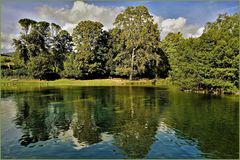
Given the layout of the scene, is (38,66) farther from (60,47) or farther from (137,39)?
(137,39)

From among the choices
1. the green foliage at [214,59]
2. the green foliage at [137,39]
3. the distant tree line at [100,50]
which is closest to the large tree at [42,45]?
the distant tree line at [100,50]

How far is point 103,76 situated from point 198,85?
3567 cm

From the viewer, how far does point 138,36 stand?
69.5m

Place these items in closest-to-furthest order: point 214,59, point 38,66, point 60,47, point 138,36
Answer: point 214,59
point 138,36
point 38,66
point 60,47

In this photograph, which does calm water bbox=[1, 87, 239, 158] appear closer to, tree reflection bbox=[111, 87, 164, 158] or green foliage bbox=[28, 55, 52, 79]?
tree reflection bbox=[111, 87, 164, 158]

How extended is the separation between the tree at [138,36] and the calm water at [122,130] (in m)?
35.9

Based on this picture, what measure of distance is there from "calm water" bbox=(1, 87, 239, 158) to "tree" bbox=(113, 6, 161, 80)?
3586cm

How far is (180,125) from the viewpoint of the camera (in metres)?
23.6

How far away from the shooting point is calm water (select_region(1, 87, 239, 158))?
680 inches

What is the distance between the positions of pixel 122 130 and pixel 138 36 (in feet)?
162

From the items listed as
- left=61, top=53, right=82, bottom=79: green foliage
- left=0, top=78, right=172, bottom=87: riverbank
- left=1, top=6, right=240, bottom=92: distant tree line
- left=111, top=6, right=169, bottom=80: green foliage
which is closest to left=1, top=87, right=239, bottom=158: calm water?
left=1, top=6, right=240, bottom=92: distant tree line

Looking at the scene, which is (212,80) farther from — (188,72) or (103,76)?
(103,76)

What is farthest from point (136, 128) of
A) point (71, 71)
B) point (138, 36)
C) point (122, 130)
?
point (71, 71)

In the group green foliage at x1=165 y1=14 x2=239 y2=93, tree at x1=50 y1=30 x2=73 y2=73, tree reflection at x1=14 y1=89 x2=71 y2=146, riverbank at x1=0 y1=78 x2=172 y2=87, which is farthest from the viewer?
tree at x1=50 y1=30 x2=73 y2=73
